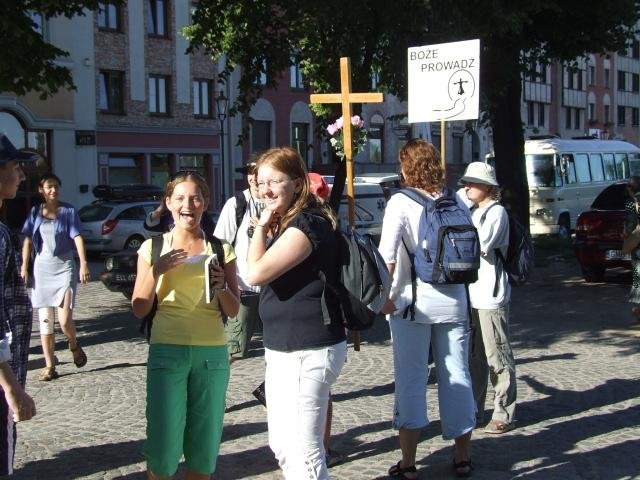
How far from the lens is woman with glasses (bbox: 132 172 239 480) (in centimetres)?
406

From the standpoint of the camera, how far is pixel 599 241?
14414 millimetres

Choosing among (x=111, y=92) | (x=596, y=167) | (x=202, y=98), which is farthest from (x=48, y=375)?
(x=202, y=98)

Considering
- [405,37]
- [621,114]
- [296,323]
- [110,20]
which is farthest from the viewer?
[621,114]

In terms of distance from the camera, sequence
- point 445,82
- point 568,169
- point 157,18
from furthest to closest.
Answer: point 157,18 → point 568,169 → point 445,82

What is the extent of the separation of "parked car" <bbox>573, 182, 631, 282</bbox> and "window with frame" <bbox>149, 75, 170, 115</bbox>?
23321mm

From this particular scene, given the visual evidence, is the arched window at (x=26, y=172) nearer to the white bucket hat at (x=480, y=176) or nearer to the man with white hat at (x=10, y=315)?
the white bucket hat at (x=480, y=176)

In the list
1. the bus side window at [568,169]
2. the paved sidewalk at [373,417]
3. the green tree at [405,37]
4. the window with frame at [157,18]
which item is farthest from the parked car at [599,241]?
the window with frame at [157,18]

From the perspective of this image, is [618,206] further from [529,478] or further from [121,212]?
[121,212]

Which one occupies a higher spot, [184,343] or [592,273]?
[184,343]

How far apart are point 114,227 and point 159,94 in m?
14.1

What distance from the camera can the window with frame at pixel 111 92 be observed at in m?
32.9

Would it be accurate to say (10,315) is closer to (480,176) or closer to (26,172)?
(480,176)

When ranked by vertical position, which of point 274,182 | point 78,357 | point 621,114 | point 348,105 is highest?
point 621,114

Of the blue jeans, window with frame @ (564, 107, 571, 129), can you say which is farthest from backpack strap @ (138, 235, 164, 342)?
window with frame @ (564, 107, 571, 129)
